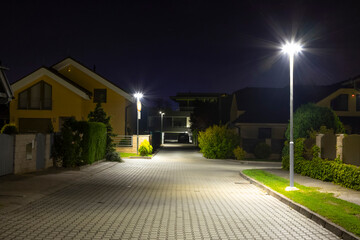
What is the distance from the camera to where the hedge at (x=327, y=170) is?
14234 millimetres

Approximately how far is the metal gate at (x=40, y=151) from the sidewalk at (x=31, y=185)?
0.48 meters

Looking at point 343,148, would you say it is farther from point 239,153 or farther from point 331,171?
point 239,153

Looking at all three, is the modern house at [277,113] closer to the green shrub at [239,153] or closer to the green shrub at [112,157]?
the green shrub at [239,153]

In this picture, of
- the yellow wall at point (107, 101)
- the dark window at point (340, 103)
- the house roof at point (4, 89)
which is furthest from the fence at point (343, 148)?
the yellow wall at point (107, 101)

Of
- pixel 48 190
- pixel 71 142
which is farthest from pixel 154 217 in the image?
pixel 71 142

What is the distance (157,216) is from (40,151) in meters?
12.0

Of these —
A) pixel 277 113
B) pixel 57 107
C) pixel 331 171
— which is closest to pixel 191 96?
pixel 277 113

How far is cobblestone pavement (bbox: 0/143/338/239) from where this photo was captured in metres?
7.69

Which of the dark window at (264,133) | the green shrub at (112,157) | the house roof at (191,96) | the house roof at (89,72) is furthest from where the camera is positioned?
the house roof at (191,96)

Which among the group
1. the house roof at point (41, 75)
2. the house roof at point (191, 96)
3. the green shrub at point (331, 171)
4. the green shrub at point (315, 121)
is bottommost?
the green shrub at point (331, 171)

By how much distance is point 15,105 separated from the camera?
3959 cm

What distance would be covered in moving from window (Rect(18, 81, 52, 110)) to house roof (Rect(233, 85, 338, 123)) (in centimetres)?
1899

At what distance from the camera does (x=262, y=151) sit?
121 feet

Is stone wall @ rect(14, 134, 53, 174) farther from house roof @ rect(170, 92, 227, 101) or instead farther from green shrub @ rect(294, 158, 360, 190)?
house roof @ rect(170, 92, 227, 101)
